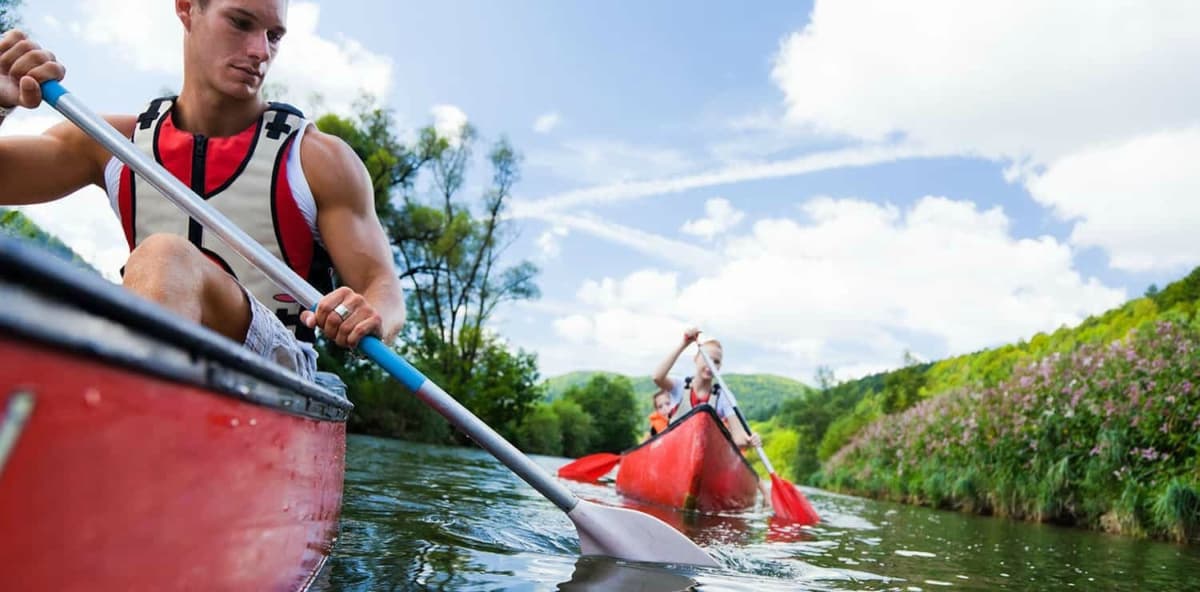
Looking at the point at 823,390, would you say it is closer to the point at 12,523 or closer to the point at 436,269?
the point at 436,269

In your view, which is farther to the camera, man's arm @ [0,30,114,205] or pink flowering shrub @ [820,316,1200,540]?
pink flowering shrub @ [820,316,1200,540]

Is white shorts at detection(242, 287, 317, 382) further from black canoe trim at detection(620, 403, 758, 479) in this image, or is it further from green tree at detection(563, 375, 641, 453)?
green tree at detection(563, 375, 641, 453)

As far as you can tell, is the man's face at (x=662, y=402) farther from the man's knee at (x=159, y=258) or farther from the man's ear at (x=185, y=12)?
the man's knee at (x=159, y=258)

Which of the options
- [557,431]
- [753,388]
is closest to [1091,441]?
[557,431]

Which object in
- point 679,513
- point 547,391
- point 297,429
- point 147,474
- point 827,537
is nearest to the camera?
point 147,474

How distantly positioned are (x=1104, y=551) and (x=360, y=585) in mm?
5404

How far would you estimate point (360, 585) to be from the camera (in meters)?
2.24

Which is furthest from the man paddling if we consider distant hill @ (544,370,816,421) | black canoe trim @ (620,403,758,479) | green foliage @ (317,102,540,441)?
distant hill @ (544,370,816,421)

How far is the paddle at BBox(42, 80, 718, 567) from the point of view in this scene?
82.3 inches

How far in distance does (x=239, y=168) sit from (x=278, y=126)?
169 mm

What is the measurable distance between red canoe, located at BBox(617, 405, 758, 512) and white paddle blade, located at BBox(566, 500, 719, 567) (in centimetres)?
322

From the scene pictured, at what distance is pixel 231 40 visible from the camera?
7.54 feet

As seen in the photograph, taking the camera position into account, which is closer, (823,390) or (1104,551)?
(1104,551)

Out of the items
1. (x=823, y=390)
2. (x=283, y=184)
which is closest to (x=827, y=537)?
(x=283, y=184)
